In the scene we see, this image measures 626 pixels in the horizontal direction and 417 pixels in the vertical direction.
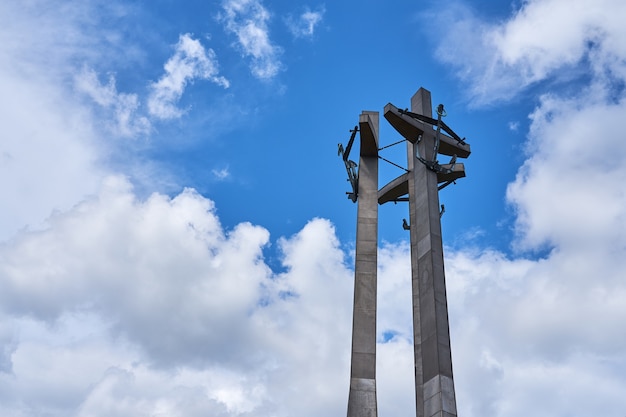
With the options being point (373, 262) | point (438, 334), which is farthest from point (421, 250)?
point (438, 334)

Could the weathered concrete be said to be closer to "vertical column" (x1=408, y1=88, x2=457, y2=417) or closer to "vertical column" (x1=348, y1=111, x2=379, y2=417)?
"vertical column" (x1=408, y1=88, x2=457, y2=417)

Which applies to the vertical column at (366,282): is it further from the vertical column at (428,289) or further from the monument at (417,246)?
the vertical column at (428,289)

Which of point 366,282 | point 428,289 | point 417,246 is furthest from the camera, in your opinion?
point 417,246

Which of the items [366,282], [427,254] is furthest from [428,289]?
[366,282]

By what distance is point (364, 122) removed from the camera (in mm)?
35906

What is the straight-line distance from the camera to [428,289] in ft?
107

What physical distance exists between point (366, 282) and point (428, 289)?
290cm

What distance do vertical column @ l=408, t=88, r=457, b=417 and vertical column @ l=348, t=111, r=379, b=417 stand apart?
1940mm

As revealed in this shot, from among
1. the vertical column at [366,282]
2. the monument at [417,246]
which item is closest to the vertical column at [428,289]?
the monument at [417,246]

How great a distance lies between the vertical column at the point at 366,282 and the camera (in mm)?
31219

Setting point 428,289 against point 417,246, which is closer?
point 428,289

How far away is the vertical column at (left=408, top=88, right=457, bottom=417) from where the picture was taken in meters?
30.2

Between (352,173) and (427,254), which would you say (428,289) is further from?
(352,173)

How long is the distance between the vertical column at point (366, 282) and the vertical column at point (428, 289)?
194 centimetres
